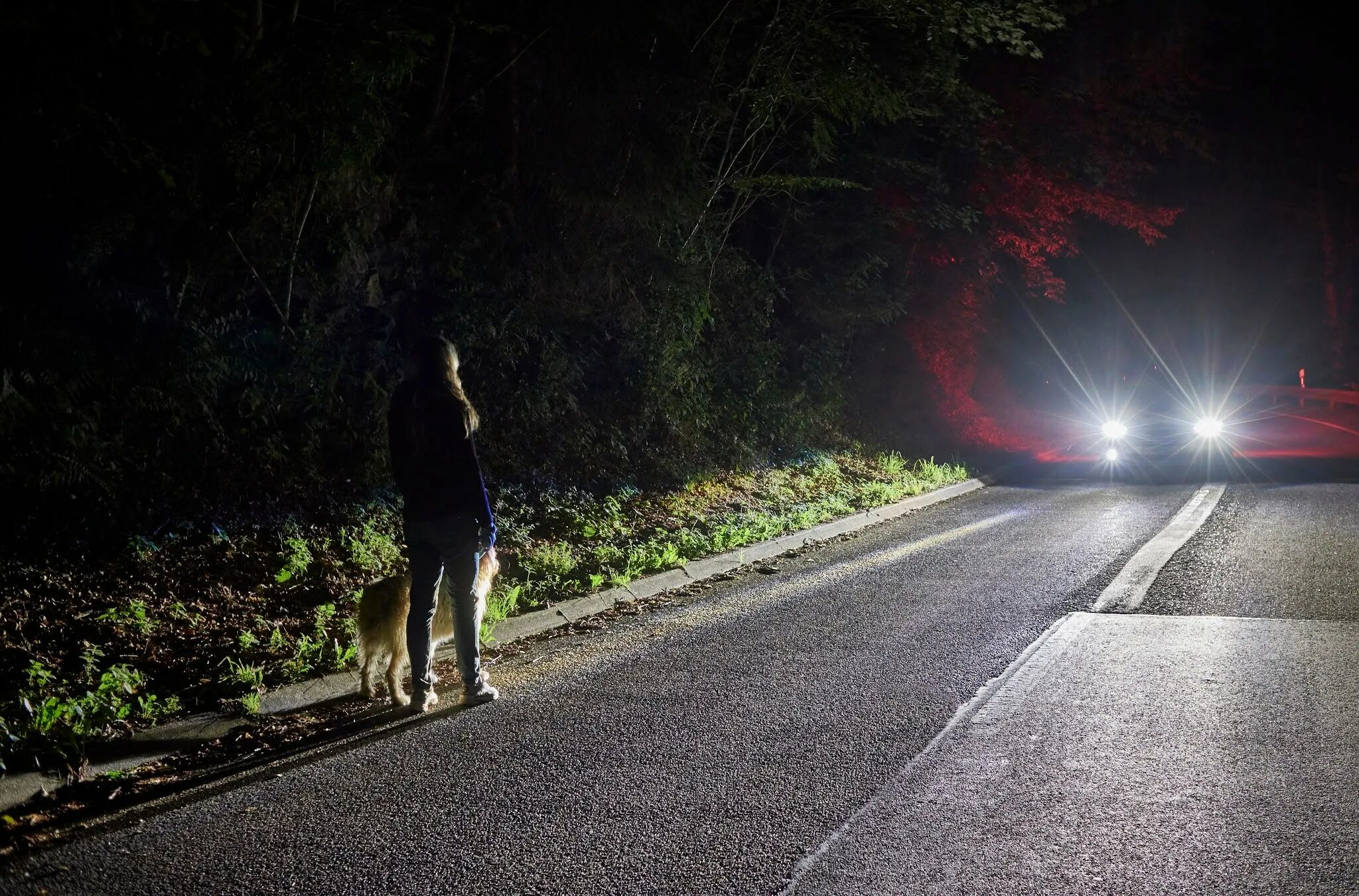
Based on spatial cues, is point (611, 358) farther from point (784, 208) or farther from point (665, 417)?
point (784, 208)

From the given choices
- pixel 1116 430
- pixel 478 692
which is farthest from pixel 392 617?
pixel 1116 430

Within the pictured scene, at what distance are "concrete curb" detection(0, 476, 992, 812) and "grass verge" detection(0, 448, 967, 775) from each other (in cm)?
11

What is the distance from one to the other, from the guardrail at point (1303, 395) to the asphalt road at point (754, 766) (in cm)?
1691

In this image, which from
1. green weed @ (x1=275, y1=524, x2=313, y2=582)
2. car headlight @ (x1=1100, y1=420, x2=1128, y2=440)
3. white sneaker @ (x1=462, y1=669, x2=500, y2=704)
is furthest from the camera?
car headlight @ (x1=1100, y1=420, x2=1128, y2=440)

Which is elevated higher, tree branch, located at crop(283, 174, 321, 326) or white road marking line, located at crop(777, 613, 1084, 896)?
tree branch, located at crop(283, 174, 321, 326)

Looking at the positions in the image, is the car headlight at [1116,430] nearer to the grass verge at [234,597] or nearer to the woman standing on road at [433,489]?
the grass verge at [234,597]

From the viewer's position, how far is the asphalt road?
3.81 metres

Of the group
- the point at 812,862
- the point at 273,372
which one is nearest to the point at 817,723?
the point at 812,862

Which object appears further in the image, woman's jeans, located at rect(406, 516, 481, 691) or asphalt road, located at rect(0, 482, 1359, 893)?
woman's jeans, located at rect(406, 516, 481, 691)

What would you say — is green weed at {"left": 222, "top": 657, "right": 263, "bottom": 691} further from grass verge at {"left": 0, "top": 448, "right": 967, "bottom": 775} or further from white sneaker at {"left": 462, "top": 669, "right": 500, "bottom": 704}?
white sneaker at {"left": 462, "top": 669, "right": 500, "bottom": 704}

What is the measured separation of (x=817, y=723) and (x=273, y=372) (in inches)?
281

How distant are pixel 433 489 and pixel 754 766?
2302 millimetres

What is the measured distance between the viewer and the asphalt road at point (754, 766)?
3.81 metres

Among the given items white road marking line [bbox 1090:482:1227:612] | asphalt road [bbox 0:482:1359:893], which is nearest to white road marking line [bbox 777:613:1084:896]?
asphalt road [bbox 0:482:1359:893]
